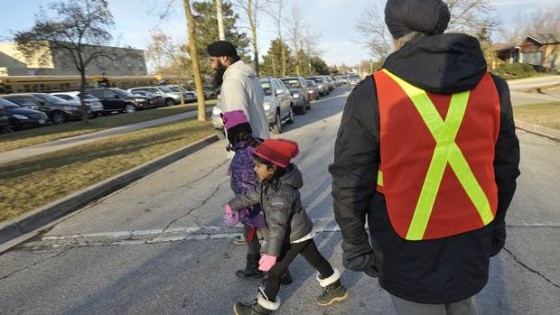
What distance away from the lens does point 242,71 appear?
150 inches

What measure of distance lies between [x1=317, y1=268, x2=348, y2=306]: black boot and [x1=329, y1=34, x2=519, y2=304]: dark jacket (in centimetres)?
149

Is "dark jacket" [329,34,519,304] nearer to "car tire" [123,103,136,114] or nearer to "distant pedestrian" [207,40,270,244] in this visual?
"distant pedestrian" [207,40,270,244]

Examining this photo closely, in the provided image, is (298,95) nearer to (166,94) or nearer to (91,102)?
(91,102)

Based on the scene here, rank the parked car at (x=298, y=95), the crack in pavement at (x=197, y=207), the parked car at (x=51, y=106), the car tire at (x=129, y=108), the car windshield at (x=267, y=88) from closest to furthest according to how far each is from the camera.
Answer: the crack in pavement at (x=197, y=207) → the car windshield at (x=267, y=88) → the parked car at (x=298, y=95) → the parked car at (x=51, y=106) → the car tire at (x=129, y=108)

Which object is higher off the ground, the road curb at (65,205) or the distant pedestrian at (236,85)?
the distant pedestrian at (236,85)

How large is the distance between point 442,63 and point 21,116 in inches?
849

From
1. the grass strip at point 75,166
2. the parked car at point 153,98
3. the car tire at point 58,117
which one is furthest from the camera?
the parked car at point 153,98

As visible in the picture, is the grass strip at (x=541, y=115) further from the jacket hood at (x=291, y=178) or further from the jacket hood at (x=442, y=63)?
the jacket hood at (x=442, y=63)

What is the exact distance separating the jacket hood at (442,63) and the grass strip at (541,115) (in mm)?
10200

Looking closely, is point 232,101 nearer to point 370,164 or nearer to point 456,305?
point 370,164

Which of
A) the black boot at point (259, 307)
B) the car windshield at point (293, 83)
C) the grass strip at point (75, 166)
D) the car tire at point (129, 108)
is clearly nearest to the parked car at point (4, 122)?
the grass strip at point (75, 166)

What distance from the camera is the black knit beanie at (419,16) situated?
1460 mm

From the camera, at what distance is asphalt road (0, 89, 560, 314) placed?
126 inches

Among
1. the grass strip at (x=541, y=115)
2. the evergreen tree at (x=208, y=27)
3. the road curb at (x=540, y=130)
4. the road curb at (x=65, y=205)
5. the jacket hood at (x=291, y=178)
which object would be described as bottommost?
the road curb at (x=65, y=205)
